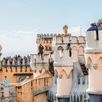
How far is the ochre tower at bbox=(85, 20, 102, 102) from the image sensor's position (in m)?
26.8

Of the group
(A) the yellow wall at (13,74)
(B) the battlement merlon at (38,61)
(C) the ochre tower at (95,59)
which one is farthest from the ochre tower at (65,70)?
(A) the yellow wall at (13,74)

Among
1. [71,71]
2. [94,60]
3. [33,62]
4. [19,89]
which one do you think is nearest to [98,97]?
[94,60]

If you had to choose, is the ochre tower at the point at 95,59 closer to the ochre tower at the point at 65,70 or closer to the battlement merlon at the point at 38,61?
the ochre tower at the point at 65,70

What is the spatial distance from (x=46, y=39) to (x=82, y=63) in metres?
42.5

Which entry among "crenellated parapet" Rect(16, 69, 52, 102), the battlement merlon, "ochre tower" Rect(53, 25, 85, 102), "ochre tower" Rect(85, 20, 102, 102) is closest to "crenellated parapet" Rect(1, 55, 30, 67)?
the battlement merlon

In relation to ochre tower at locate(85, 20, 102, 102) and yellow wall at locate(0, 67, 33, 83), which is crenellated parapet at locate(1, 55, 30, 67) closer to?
yellow wall at locate(0, 67, 33, 83)

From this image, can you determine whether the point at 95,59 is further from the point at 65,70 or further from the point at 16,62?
the point at 16,62

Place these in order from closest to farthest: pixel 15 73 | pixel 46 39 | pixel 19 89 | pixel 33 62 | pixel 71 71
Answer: pixel 71 71 < pixel 19 89 < pixel 33 62 < pixel 15 73 < pixel 46 39

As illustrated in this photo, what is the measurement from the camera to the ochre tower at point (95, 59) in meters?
26.8

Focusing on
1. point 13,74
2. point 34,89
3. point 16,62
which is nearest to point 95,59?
point 34,89

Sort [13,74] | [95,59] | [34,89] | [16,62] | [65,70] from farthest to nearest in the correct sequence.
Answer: [16,62] < [13,74] < [34,89] < [65,70] < [95,59]

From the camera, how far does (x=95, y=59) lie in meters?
27.2

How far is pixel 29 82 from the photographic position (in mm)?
42281

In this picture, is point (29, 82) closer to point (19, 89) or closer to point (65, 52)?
point (19, 89)
